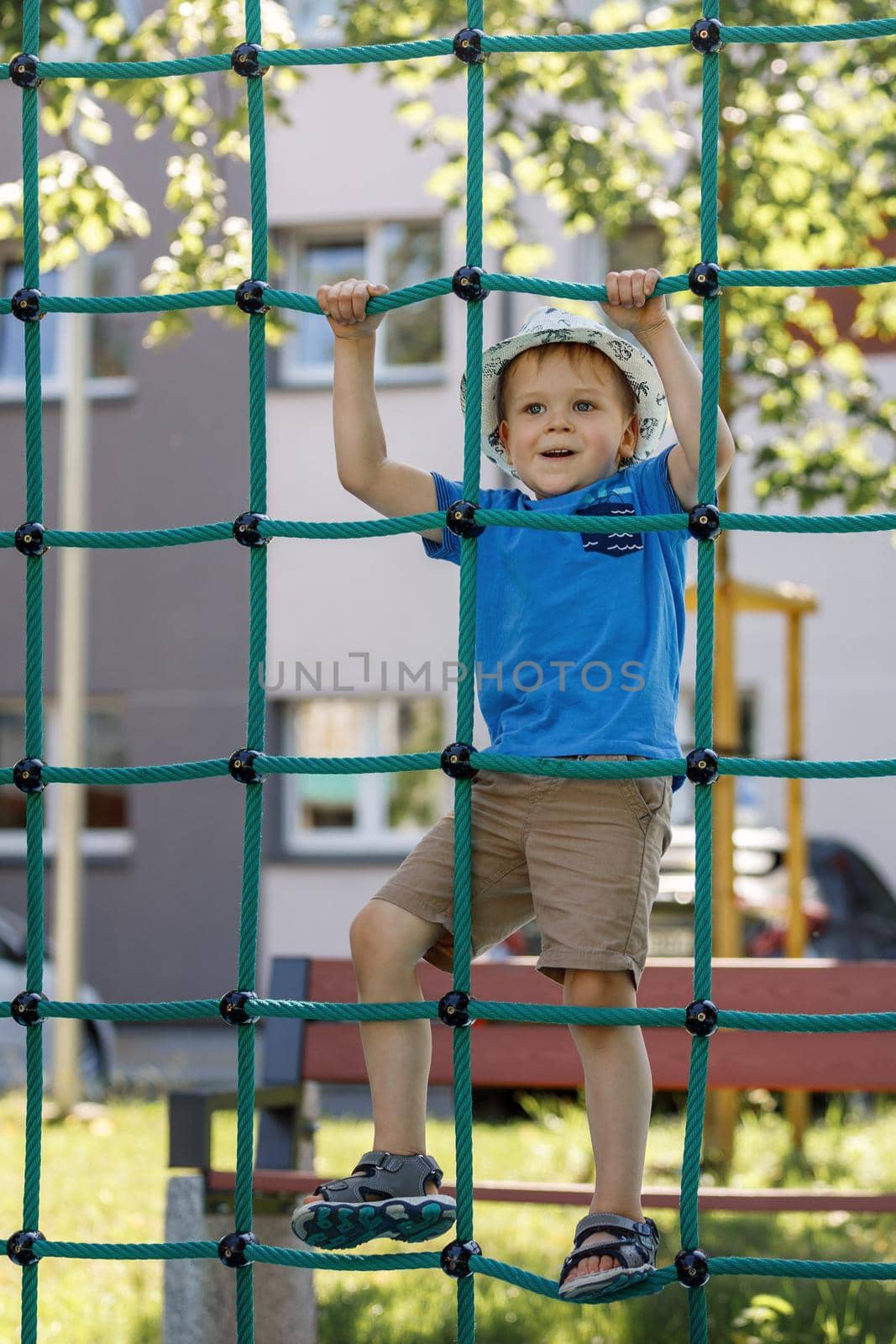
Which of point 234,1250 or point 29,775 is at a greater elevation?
point 29,775

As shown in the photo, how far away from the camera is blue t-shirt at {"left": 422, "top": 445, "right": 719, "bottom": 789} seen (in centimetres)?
221

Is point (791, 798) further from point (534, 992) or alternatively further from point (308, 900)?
point (308, 900)

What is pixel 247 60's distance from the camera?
2525 millimetres

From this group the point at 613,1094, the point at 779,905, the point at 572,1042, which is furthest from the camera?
the point at 779,905

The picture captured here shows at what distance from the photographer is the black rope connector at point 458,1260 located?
7.20 ft

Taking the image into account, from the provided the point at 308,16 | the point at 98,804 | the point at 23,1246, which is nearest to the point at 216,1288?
the point at 23,1246

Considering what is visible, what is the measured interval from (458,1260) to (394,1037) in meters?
0.30

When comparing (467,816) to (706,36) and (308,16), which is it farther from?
(308,16)

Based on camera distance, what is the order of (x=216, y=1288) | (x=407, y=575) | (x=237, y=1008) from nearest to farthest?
(x=237, y=1008) → (x=216, y=1288) → (x=407, y=575)

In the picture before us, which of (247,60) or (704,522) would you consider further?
(247,60)

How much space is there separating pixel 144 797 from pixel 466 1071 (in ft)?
22.3

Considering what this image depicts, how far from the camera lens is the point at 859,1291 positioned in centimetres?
348

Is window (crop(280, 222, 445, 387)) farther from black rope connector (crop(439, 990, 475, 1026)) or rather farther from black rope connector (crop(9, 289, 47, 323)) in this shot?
black rope connector (crop(439, 990, 475, 1026))

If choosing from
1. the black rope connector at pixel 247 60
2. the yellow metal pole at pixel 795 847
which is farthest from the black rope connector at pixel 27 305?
the yellow metal pole at pixel 795 847
